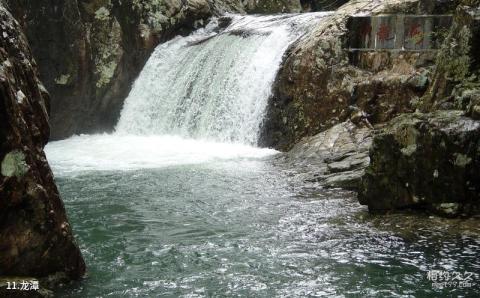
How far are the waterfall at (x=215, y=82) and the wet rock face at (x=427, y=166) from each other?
25.7ft

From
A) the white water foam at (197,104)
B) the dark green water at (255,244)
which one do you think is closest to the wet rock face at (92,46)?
the white water foam at (197,104)

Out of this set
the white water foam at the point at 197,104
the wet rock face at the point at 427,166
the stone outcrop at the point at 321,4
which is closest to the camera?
the wet rock face at the point at 427,166

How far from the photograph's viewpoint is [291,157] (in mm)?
13719

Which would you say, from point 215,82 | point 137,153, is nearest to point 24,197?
point 137,153

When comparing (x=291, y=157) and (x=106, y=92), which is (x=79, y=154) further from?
(x=291, y=157)

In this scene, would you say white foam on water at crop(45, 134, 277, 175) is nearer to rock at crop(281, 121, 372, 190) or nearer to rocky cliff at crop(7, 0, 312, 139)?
rock at crop(281, 121, 372, 190)

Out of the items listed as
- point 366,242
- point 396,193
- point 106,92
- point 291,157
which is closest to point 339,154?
point 291,157

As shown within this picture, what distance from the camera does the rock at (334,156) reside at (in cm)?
1102

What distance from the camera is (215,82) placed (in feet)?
60.4

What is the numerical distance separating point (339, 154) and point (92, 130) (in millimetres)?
11851

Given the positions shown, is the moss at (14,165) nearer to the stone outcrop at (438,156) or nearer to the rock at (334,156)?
the stone outcrop at (438,156)

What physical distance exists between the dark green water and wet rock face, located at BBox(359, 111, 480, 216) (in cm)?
34

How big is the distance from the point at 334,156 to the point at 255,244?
5.29 metres

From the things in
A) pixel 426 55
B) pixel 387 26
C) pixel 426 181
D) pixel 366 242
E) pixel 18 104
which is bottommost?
pixel 366 242
